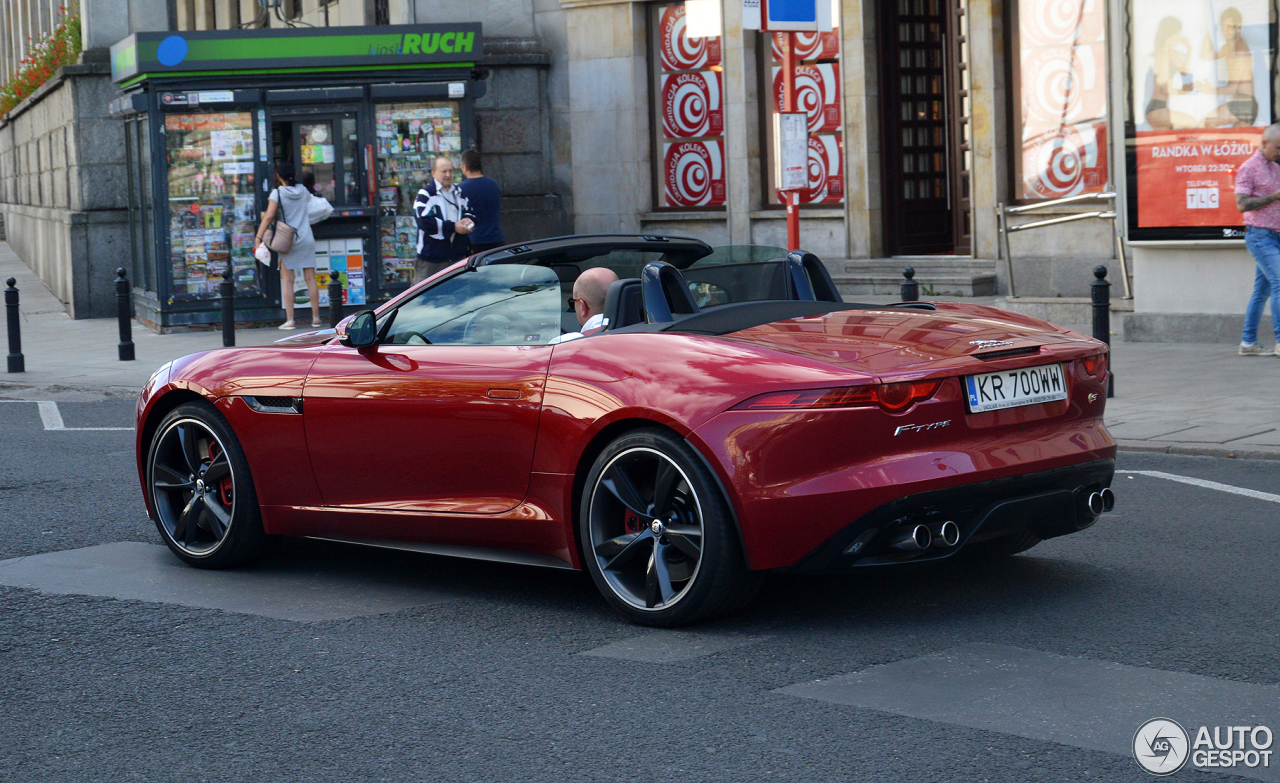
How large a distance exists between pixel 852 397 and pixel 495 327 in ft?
5.41

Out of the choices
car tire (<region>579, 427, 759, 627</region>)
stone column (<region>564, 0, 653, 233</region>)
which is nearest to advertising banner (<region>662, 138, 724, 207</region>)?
stone column (<region>564, 0, 653, 233</region>)

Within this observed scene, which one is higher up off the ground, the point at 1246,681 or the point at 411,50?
the point at 411,50

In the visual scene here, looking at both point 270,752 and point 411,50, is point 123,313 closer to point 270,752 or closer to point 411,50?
point 411,50

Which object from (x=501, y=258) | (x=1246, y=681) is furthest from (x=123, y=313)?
(x=1246, y=681)

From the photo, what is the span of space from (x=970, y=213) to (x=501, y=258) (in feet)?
41.0

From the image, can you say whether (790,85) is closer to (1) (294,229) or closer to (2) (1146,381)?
(2) (1146,381)

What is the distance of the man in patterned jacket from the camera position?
50.3ft

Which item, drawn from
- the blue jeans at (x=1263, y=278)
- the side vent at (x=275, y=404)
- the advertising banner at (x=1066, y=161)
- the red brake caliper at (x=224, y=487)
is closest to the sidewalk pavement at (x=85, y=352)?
the red brake caliper at (x=224, y=487)

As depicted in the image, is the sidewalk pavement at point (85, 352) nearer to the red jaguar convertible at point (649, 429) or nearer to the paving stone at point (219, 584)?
the paving stone at point (219, 584)

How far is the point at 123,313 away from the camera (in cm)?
1572

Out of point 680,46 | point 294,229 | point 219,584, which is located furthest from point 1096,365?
point 680,46

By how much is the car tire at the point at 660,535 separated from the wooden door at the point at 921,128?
1400 centimetres

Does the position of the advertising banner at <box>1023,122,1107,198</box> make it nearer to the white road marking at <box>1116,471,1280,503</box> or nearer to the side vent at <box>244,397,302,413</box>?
the white road marking at <box>1116,471,1280,503</box>

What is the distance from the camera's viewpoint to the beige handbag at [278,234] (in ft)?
59.0
